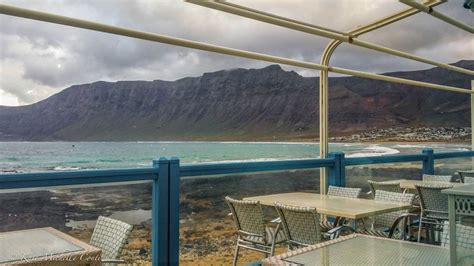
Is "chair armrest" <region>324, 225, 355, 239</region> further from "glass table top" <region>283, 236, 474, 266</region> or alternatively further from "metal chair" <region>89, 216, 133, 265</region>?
"metal chair" <region>89, 216, 133, 265</region>

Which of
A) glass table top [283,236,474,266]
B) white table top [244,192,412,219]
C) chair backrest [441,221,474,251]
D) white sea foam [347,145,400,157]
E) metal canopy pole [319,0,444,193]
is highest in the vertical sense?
metal canopy pole [319,0,444,193]

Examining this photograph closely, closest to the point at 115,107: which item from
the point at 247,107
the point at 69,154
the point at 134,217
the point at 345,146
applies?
the point at 69,154

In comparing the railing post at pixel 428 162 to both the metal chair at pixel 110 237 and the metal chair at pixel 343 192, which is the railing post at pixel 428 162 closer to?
the metal chair at pixel 343 192

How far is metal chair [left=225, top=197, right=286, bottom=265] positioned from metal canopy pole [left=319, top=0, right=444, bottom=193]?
4.89 feet

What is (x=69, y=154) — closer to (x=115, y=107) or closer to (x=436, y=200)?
(x=115, y=107)

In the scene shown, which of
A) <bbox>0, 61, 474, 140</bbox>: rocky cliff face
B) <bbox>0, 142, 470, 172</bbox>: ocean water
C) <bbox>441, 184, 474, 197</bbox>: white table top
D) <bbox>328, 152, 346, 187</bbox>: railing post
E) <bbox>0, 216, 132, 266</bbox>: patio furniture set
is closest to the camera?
<bbox>441, 184, 474, 197</bbox>: white table top

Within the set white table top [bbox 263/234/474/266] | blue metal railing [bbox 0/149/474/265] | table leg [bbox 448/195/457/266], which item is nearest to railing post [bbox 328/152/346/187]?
blue metal railing [bbox 0/149/474/265]

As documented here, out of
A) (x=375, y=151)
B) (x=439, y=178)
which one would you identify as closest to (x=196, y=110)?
(x=375, y=151)

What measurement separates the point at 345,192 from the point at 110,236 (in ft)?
8.43

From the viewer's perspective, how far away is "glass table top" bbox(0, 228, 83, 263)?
180 cm

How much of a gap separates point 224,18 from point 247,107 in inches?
693

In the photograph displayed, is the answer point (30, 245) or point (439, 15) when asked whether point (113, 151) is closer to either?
point (439, 15)

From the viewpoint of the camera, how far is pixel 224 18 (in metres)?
3.64

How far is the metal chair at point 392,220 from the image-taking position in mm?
3381
